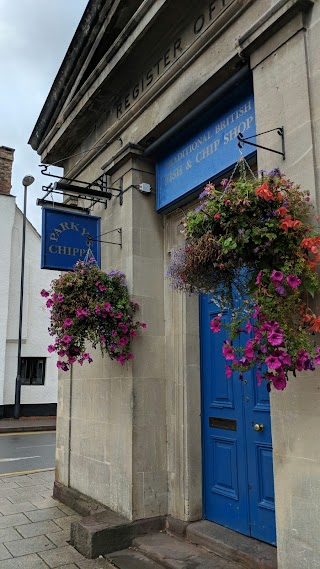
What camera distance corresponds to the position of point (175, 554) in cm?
419

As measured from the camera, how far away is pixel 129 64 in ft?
17.8

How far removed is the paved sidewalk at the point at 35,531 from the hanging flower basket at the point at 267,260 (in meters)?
2.83

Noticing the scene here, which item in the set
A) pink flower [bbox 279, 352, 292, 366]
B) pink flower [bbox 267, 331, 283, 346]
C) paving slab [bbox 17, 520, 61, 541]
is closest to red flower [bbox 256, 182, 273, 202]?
pink flower [bbox 267, 331, 283, 346]

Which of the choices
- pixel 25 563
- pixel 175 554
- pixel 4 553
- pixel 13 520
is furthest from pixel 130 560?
pixel 13 520

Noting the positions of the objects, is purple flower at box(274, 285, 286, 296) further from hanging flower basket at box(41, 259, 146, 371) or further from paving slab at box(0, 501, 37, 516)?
paving slab at box(0, 501, 37, 516)

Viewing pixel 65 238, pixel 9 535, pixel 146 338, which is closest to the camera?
pixel 9 535

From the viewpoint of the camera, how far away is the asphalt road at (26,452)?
8.99 meters

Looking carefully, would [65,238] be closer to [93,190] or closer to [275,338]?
[93,190]

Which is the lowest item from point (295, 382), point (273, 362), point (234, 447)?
point (234, 447)

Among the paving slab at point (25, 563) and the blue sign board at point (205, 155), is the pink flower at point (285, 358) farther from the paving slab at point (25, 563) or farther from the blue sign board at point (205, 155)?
the paving slab at point (25, 563)

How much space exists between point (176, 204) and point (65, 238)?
1360mm

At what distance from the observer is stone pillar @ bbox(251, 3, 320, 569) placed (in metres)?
2.91

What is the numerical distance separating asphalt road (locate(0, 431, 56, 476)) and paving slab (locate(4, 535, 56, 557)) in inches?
149

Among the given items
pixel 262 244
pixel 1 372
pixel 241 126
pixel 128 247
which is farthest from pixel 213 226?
pixel 1 372
